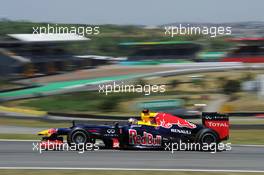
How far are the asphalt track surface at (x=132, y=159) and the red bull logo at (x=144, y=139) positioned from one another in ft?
0.83

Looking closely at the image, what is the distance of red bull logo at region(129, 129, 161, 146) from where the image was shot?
45.6ft

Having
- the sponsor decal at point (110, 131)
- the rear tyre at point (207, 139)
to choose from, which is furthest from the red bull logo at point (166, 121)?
the sponsor decal at point (110, 131)

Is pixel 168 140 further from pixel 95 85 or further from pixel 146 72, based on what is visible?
pixel 146 72

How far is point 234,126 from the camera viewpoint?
25844mm

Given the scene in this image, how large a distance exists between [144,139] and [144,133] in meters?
0.18

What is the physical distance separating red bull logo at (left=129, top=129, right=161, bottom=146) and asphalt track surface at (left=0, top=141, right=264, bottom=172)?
0.25 metres

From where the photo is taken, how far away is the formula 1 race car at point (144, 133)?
547 inches

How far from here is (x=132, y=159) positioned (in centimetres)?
1282

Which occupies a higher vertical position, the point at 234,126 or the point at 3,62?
the point at 3,62

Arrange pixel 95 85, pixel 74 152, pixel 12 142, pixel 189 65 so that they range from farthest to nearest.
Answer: pixel 189 65 < pixel 95 85 < pixel 12 142 < pixel 74 152

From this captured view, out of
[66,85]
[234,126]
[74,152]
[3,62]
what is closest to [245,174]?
[74,152]

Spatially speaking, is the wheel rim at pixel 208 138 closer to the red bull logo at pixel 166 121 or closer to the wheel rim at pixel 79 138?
the red bull logo at pixel 166 121

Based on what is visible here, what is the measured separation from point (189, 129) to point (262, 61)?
76156mm

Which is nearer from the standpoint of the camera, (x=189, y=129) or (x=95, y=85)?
(x=189, y=129)
